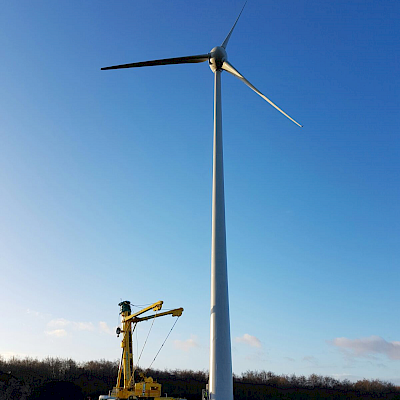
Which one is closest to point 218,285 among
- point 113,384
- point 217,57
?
point 217,57

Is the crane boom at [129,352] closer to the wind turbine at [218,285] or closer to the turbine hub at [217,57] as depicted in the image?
the wind turbine at [218,285]

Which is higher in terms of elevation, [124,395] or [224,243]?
[224,243]

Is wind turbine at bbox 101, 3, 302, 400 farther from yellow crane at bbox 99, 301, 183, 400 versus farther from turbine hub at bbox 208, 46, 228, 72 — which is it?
yellow crane at bbox 99, 301, 183, 400

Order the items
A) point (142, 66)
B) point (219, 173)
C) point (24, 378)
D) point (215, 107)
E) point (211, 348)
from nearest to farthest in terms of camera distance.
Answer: point (211, 348) < point (219, 173) < point (215, 107) < point (142, 66) < point (24, 378)

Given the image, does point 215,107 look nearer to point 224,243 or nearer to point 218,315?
point 224,243

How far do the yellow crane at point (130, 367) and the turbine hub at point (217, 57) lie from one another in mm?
21704

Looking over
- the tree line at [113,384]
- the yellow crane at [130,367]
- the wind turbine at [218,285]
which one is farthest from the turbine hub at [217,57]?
the tree line at [113,384]

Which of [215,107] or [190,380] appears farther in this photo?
[190,380]

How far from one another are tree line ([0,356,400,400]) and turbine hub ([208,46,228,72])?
6073 centimetres

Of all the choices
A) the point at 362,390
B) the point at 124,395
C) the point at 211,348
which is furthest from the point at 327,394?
the point at 211,348

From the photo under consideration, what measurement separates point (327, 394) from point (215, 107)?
94.9 meters

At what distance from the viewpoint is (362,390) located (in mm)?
103500

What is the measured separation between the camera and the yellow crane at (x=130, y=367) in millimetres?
38406

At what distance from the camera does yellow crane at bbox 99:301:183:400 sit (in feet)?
126
